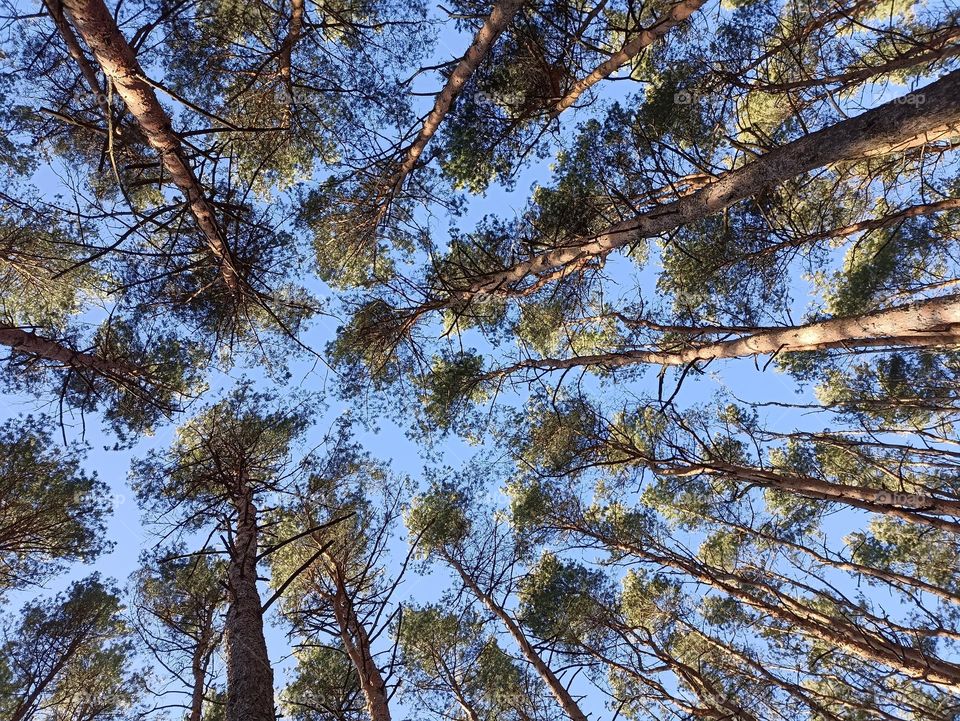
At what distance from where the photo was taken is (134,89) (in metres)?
2.22

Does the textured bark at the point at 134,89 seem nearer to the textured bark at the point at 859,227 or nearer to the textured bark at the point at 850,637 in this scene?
the textured bark at the point at 850,637

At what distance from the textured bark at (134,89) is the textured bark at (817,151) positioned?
10.3 feet

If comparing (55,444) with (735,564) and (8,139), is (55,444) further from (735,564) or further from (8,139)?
(735,564)

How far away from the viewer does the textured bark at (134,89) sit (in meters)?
2.08

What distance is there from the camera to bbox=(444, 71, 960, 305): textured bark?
3018 millimetres

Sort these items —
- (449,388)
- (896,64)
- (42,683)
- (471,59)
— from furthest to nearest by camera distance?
(449,388)
(42,683)
(896,64)
(471,59)

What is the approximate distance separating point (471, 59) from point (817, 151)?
2910mm

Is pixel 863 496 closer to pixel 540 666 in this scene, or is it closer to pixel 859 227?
pixel 859 227

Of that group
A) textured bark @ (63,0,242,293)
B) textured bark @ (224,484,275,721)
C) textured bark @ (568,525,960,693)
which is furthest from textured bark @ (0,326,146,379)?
textured bark @ (568,525,960,693)

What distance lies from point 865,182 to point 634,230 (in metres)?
4.47

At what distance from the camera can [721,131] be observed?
661 cm

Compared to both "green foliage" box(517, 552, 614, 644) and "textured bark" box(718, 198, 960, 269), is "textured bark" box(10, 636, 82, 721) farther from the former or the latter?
"textured bark" box(718, 198, 960, 269)

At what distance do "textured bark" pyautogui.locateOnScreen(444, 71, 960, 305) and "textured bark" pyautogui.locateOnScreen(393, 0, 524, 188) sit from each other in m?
1.83

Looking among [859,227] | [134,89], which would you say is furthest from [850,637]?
[134,89]
